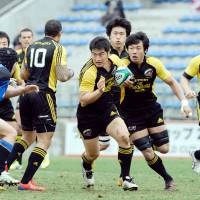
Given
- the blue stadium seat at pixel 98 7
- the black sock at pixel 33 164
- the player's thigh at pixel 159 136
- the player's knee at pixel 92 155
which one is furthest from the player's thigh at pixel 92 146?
the blue stadium seat at pixel 98 7

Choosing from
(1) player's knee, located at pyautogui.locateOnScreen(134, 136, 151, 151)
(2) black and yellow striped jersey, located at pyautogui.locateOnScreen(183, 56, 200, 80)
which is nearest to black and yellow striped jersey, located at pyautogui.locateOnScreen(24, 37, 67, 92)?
(1) player's knee, located at pyautogui.locateOnScreen(134, 136, 151, 151)

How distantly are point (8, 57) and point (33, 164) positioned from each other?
233 centimetres

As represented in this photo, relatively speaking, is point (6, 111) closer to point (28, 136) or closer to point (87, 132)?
point (28, 136)

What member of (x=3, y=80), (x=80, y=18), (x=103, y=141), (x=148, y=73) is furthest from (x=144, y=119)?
(x=80, y=18)

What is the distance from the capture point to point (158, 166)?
11164 mm

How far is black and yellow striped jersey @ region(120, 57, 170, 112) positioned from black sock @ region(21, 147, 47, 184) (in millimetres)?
1396

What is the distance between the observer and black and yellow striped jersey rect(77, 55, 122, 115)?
34.9 feet

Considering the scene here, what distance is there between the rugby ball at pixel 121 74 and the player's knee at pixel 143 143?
101 centimetres

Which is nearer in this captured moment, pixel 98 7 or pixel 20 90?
pixel 20 90

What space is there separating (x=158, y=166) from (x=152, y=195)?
107 cm

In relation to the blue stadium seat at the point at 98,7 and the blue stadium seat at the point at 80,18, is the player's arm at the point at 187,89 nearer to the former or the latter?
the blue stadium seat at the point at 80,18

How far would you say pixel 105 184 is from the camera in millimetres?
12148

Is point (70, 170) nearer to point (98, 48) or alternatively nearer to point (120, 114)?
point (120, 114)

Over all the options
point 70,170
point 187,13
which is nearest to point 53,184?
point 70,170
